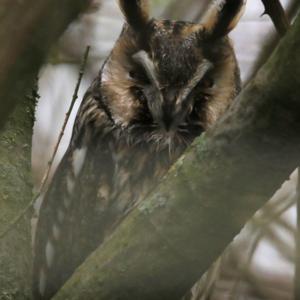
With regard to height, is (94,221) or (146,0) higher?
(146,0)

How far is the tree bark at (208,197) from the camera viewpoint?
49.3 inches

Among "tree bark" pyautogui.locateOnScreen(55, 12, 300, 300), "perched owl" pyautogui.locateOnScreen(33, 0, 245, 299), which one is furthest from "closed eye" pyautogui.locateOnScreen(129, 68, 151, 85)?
"tree bark" pyautogui.locateOnScreen(55, 12, 300, 300)

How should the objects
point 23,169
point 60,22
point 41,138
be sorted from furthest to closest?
point 41,138 → point 23,169 → point 60,22

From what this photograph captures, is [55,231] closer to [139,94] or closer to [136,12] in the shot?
[139,94]

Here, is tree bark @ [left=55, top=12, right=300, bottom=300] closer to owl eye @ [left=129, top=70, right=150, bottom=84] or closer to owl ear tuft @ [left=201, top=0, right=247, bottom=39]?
owl eye @ [left=129, top=70, right=150, bottom=84]

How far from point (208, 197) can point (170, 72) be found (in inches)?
31.4

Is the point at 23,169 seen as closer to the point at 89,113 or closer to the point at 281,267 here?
the point at 89,113

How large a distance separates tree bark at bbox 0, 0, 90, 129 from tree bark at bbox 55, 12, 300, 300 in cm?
35

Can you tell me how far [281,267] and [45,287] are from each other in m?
0.74

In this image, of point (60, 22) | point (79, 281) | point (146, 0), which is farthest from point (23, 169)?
point (60, 22)

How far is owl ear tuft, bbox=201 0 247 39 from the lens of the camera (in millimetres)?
2350

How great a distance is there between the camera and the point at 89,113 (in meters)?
2.55

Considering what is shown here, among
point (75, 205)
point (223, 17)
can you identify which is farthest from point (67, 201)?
point (223, 17)

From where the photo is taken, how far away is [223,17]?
92.7 inches
